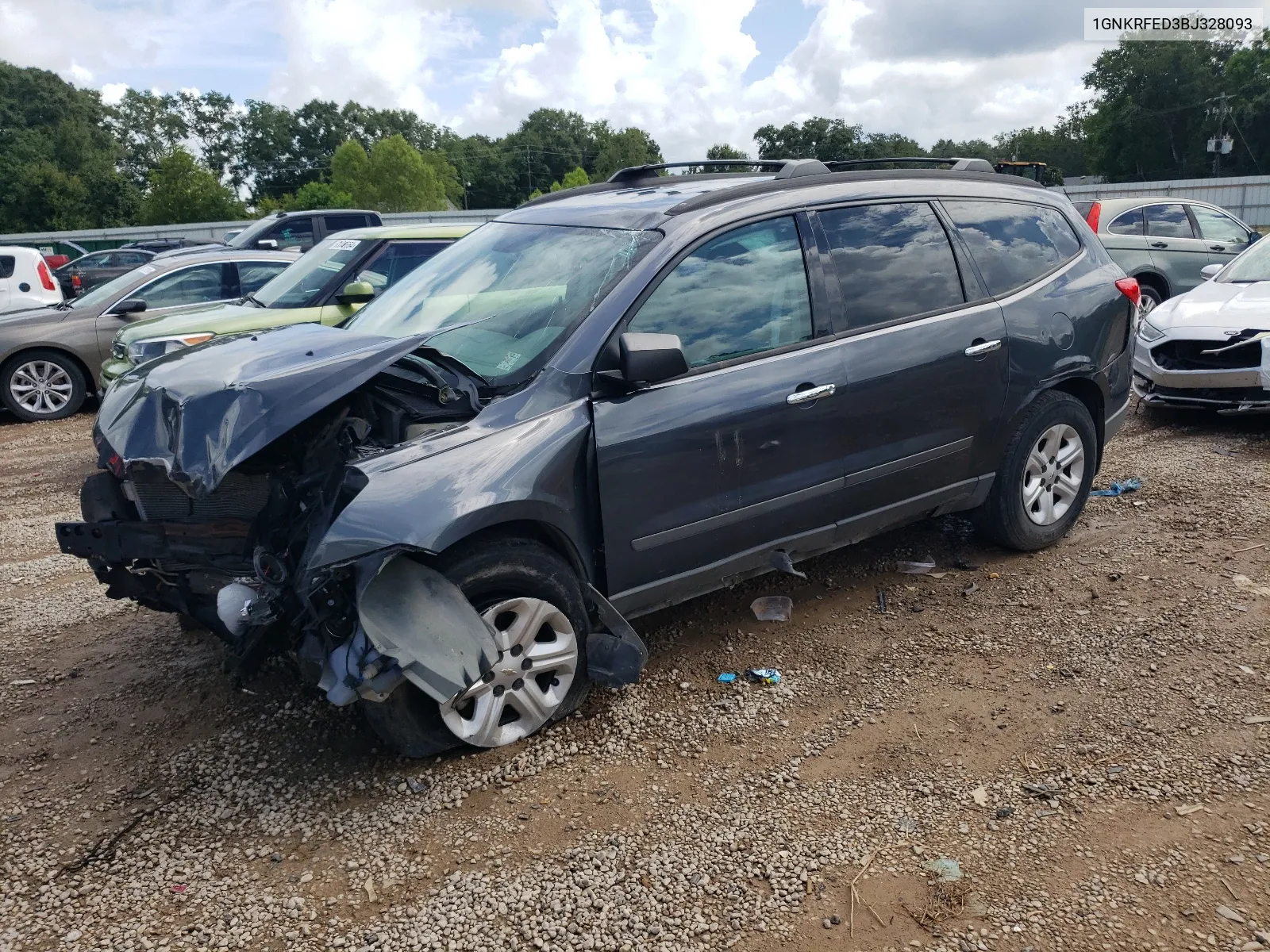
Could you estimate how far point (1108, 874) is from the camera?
2729 millimetres

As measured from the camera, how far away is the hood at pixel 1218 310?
7168 mm

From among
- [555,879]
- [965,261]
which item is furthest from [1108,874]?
[965,261]

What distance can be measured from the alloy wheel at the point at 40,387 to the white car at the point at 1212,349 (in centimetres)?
1077

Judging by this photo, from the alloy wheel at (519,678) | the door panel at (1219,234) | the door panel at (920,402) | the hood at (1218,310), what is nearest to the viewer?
the alloy wheel at (519,678)

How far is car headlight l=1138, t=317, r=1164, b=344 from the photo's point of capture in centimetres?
762

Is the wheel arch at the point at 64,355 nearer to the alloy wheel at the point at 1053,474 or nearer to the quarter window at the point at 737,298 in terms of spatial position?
the quarter window at the point at 737,298

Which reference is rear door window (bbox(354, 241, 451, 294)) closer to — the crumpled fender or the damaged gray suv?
the damaged gray suv

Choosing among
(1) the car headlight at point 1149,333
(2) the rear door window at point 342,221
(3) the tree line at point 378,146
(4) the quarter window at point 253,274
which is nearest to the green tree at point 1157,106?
(3) the tree line at point 378,146

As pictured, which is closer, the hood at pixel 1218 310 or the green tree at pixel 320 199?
the hood at pixel 1218 310

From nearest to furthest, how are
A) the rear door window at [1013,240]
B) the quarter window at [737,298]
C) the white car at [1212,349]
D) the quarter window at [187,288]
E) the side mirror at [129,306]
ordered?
1. the quarter window at [737,298]
2. the rear door window at [1013,240]
3. the white car at [1212,349]
4. the side mirror at [129,306]
5. the quarter window at [187,288]

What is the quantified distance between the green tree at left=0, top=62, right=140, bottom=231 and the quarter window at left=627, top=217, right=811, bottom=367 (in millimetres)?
63188

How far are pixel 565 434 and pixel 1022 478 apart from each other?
2.69m

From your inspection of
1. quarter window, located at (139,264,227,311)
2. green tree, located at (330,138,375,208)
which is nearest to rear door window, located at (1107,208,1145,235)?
quarter window, located at (139,264,227,311)

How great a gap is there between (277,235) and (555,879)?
49.6ft
